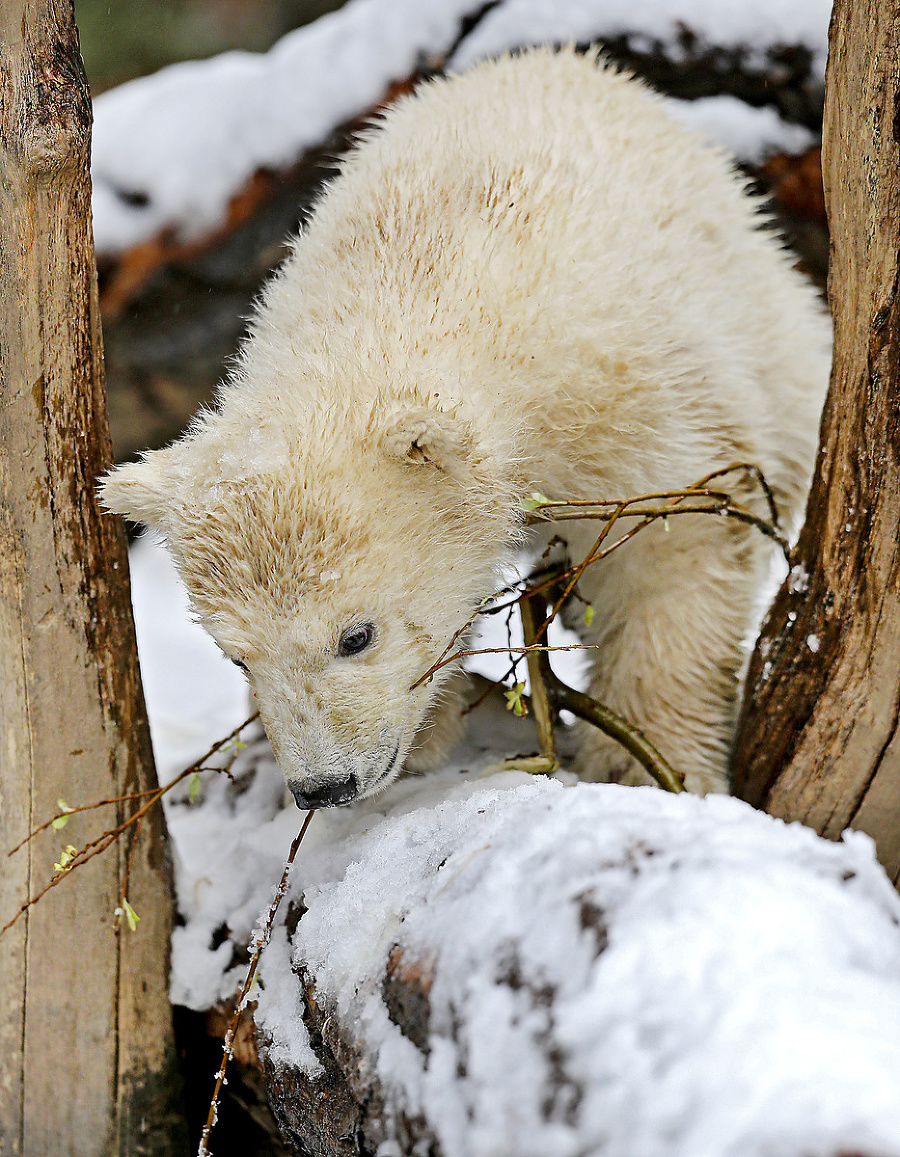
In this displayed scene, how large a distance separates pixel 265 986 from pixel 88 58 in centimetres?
695

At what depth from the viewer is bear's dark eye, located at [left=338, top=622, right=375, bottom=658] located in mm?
2311

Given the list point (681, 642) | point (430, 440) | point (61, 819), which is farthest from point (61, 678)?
point (681, 642)

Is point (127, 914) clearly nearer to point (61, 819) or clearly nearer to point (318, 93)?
point (61, 819)

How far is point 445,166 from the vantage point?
2828 millimetres

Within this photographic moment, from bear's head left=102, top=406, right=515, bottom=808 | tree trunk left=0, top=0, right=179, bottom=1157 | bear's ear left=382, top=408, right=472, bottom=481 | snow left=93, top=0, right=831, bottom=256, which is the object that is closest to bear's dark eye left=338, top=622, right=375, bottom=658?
bear's head left=102, top=406, right=515, bottom=808

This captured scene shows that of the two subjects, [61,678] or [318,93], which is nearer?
[61,678]

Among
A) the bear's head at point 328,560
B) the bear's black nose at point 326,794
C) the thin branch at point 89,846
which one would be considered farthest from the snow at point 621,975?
the thin branch at point 89,846

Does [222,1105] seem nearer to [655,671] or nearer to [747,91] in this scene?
[655,671]

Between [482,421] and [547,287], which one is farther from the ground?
[547,287]

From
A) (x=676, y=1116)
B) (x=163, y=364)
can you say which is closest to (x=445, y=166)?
(x=676, y=1116)

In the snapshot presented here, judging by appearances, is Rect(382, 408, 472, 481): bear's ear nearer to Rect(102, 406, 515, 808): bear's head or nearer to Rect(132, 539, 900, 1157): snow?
Rect(102, 406, 515, 808): bear's head

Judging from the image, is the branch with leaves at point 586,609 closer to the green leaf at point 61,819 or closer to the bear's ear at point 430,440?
the bear's ear at point 430,440

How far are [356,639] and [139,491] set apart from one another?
0.62 m

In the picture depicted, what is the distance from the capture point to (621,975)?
144 centimetres
